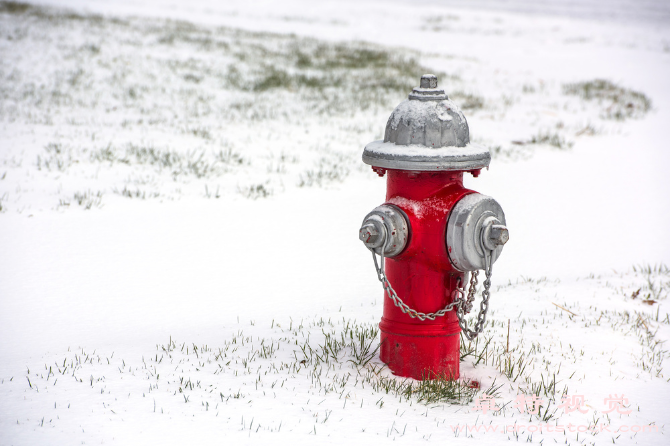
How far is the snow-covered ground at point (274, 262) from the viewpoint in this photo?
297 centimetres

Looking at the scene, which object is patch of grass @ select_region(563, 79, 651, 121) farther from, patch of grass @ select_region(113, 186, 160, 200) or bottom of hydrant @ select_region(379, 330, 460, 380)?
bottom of hydrant @ select_region(379, 330, 460, 380)

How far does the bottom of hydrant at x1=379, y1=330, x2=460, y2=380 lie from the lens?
10.7 feet

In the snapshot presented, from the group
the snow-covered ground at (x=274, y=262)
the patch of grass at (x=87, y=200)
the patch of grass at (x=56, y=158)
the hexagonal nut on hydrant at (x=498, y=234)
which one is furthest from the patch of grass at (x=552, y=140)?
the hexagonal nut on hydrant at (x=498, y=234)

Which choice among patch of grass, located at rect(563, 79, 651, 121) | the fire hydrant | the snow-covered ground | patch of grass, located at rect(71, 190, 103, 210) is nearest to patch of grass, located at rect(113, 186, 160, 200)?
the snow-covered ground

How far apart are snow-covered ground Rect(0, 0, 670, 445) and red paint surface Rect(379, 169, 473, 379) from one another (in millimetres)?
173

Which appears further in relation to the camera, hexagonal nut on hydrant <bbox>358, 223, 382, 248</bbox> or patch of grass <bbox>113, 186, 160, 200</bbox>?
patch of grass <bbox>113, 186, 160, 200</bbox>

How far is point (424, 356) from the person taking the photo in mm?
3279

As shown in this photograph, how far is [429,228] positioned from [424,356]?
69cm

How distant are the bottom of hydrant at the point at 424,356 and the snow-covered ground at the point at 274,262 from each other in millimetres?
99

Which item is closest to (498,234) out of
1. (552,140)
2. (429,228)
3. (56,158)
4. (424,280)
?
(429,228)

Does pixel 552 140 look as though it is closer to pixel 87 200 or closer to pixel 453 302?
pixel 87 200

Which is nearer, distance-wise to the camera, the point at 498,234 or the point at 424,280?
the point at 498,234

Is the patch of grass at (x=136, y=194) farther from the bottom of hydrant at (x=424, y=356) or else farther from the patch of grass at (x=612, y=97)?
the patch of grass at (x=612, y=97)

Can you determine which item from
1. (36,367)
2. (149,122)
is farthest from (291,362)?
(149,122)
